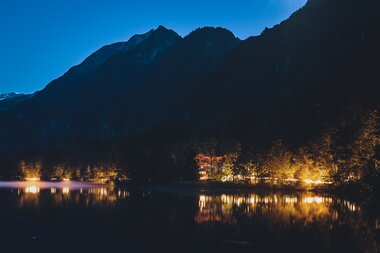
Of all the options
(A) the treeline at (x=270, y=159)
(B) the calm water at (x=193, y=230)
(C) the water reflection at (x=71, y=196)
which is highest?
(A) the treeline at (x=270, y=159)

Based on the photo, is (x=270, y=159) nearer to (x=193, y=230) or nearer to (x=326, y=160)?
(x=326, y=160)

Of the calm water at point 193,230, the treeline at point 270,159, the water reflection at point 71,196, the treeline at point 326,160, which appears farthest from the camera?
the treeline at point 270,159

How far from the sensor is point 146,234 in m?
36.5

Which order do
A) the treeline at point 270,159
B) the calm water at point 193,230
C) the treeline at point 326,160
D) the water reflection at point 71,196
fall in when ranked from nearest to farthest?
1. the calm water at point 193,230
2. the water reflection at point 71,196
3. the treeline at point 326,160
4. the treeline at point 270,159

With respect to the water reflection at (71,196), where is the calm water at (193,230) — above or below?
above

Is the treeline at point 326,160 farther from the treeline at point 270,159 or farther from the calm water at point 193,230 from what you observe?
the calm water at point 193,230

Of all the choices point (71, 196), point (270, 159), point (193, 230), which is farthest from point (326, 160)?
point (193, 230)

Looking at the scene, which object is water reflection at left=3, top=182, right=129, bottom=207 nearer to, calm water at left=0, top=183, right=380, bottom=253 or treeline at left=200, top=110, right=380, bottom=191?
calm water at left=0, top=183, right=380, bottom=253

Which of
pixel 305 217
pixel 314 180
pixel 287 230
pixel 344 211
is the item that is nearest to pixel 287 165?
pixel 314 180

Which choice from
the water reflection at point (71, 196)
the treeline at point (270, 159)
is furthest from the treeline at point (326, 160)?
the water reflection at point (71, 196)

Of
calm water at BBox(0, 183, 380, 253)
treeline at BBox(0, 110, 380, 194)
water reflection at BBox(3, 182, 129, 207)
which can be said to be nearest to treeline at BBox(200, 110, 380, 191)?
treeline at BBox(0, 110, 380, 194)

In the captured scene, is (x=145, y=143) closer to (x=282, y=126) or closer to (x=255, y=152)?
(x=282, y=126)

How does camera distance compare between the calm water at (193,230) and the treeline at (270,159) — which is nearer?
the calm water at (193,230)

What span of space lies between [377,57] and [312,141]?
70.3 meters
